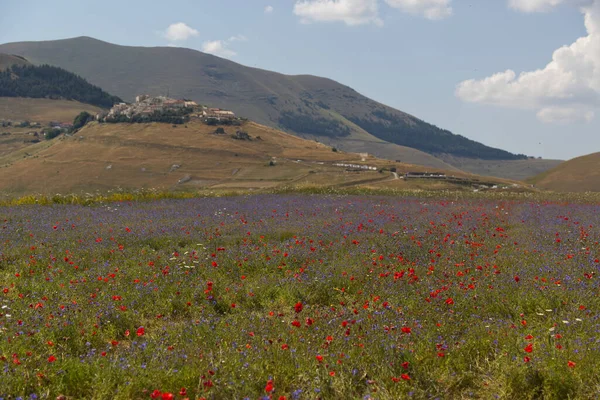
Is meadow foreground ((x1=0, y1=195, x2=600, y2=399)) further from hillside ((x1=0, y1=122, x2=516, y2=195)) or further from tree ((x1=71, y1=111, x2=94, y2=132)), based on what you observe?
tree ((x1=71, y1=111, x2=94, y2=132))

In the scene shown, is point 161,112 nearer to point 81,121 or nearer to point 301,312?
point 81,121

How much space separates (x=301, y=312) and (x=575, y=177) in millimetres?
88601

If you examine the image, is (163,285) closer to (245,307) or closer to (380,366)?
(245,307)

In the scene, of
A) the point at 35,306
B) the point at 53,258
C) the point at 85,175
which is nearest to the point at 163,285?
the point at 35,306

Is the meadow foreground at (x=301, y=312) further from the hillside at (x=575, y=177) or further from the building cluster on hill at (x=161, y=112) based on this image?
the building cluster on hill at (x=161, y=112)

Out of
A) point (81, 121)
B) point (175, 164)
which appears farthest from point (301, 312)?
point (81, 121)

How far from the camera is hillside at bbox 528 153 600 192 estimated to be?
74.9 m

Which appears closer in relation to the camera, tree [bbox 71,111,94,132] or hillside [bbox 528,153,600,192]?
hillside [bbox 528,153,600,192]

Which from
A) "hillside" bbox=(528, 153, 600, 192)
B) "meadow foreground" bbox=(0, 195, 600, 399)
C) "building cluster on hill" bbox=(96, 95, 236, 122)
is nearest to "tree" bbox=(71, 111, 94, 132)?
"building cluster on hill" bbox=(96, 95, 236, 122)

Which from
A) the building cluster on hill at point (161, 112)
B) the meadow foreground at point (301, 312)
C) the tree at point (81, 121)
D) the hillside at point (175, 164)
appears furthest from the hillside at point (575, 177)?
the tree at point (81, 121)

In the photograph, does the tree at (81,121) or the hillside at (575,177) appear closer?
the hillside at (575,177)

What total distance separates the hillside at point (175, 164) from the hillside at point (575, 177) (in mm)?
13547

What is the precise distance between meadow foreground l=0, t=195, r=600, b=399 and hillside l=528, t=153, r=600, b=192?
68.6 meters

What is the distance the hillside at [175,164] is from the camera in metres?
74.3
